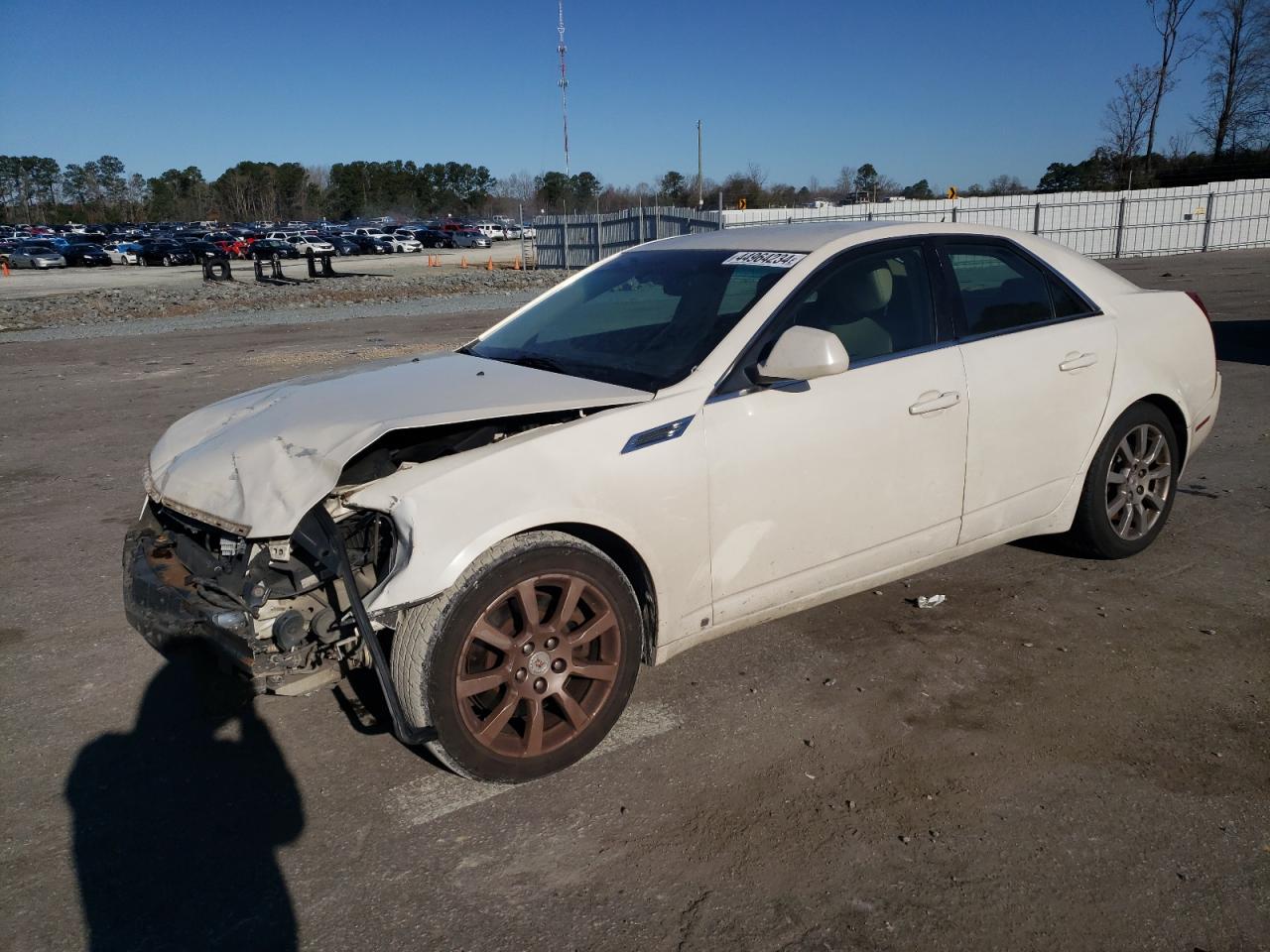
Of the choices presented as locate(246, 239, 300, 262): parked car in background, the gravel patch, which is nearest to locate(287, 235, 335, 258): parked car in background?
locate(246, 239, 300, 262): parked car in background

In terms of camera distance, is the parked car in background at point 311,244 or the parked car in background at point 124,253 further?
A: the parked car in background at point 311,244

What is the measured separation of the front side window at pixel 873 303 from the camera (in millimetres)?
3871

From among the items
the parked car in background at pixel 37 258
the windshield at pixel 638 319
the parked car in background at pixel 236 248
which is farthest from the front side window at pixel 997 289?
the parked car in background at pixel 37 258

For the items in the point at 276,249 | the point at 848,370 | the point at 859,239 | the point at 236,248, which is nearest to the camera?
the point at 848,370

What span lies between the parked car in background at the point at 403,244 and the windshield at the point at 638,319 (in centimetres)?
6147

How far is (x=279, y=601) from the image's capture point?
119 inches

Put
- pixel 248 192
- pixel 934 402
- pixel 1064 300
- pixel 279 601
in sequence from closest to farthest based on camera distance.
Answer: pixel 279 601
pixel 934 402
pixel 1064 300
pixel 248 192

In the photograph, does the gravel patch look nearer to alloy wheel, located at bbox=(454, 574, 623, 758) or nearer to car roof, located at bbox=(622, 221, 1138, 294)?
car roof, located at bbox=(622, 221, 1138, 294)

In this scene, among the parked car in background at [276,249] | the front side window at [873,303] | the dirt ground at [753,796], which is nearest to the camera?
the dirt ground at [753,796]

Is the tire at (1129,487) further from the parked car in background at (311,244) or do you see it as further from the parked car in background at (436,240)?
the parked car in background at (436,240)

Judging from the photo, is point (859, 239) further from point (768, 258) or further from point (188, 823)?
point (188, 823)

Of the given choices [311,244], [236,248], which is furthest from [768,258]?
[311,244]

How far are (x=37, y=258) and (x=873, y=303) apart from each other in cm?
6031

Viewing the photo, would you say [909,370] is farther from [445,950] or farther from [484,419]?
[445,950]
